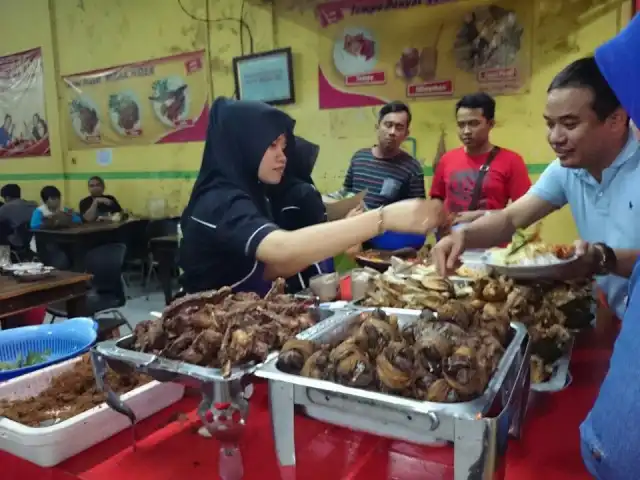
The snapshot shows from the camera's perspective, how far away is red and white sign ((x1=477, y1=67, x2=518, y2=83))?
13.6 ft

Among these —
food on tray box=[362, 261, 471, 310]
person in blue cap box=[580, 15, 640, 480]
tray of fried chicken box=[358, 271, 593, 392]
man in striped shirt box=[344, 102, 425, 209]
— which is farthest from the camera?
man in striped shirt box=[344, 102, 425, 209]

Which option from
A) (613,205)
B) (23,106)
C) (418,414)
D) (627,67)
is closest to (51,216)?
(23,106)

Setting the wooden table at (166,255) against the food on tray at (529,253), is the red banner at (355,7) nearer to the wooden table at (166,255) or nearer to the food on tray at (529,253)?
the wooden table at (166,255)

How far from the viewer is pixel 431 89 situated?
14.9 ft

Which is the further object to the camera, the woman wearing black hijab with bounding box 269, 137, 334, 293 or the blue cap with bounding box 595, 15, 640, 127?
the woman wearing black hijab with bounding box 269, 137, 334, 293

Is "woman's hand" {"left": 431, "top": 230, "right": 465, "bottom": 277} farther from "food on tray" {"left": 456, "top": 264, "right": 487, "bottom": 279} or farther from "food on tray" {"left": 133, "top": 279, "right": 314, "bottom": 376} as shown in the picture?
"food on tray" {"left": 133, "top": 279, "right": 314, "bottom": 376}

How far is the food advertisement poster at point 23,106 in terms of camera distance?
7207 mm

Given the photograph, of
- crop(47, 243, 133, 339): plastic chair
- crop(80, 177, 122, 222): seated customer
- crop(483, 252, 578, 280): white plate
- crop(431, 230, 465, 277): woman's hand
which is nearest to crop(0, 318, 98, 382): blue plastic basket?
crop(431, 230, 465, 277): woman's hand

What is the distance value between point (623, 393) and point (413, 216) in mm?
998

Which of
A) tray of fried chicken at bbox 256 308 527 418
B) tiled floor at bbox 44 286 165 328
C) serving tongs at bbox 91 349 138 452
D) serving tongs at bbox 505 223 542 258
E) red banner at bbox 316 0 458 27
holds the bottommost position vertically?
tiled floor at bbox 44 286 165 328

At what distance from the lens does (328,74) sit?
5047 mm

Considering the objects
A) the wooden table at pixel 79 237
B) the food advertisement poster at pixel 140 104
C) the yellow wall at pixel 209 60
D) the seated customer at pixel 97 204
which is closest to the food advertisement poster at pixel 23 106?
the yellow wall at pixel 209 60

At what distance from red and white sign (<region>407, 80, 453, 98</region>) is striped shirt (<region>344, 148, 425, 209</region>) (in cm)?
103

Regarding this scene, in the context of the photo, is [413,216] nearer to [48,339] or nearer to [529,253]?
[529,253]
